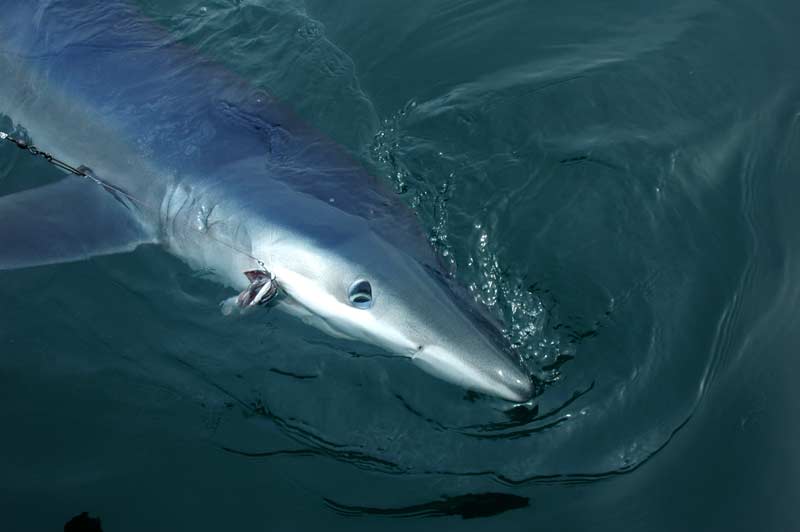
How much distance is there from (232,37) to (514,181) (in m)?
2.55

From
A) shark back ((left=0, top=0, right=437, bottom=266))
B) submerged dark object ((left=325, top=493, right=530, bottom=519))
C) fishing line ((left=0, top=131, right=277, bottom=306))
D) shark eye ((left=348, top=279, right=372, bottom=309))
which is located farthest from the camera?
shark back ((left=0, top=0, right=437, bottom=266))

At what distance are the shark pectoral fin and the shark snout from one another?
188 cm

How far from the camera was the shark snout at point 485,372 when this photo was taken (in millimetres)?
3457

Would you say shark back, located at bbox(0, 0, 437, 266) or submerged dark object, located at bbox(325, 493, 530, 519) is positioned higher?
shark back, located at bbox(0, 0, 437, 266)

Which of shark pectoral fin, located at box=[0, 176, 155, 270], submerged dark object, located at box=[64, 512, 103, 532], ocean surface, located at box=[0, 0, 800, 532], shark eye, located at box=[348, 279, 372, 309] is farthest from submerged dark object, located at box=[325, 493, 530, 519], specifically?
shark pectoral fin, located at box=[0, 176, 155, 270]

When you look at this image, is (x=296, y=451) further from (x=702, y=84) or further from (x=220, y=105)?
(x=702, y=84)

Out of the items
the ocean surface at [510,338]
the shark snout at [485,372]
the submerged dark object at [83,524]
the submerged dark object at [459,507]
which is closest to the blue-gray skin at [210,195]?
the shark snout at [485,372]

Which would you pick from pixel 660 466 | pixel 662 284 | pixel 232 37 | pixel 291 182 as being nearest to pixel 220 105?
pixel 291 182

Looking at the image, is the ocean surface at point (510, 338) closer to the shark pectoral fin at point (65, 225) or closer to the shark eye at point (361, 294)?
the shark pectoral fin at point (65, 225)

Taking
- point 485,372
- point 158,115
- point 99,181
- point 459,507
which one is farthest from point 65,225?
point 459,507

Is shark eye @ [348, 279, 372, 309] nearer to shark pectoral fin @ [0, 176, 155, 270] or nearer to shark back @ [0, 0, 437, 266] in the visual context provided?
shark back @ [0, 0, 437, 266]

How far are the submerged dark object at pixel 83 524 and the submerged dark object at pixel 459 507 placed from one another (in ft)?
3.41

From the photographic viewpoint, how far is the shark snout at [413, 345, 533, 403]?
3.46 m

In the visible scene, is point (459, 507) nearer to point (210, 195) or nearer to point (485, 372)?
point (485, 372)
